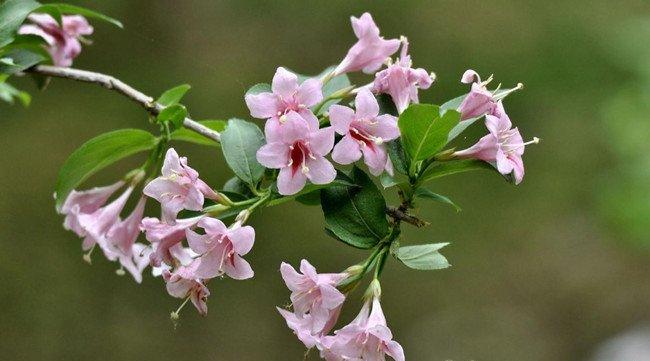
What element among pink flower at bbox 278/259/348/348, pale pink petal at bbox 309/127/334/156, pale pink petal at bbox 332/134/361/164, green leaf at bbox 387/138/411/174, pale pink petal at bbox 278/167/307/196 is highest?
pale pink petal at bbox 309/127/334/156

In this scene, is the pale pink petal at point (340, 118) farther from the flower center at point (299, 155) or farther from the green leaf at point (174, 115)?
the green leaf at point (174, 115)

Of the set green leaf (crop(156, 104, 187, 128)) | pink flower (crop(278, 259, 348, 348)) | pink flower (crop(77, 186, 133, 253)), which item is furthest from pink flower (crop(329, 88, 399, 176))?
pink flower (crop(77, 186, 133, 253))

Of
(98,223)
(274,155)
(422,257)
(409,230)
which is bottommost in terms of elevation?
(409,230)

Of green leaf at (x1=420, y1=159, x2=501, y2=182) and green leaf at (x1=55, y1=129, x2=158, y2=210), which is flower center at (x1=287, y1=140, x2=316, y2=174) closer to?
green leaf at (x1=420, y1=159, x2=501, y2=182)

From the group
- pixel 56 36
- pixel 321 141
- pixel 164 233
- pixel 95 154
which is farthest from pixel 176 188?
pixel 56 36

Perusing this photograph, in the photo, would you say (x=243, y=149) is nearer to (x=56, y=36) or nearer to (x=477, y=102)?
(x=477, y=102)

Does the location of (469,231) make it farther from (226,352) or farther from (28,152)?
(28,152)

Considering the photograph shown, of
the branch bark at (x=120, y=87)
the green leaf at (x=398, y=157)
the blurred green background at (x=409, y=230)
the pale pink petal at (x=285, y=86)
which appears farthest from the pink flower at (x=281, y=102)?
the blurred green background at (x=409, y=230)
